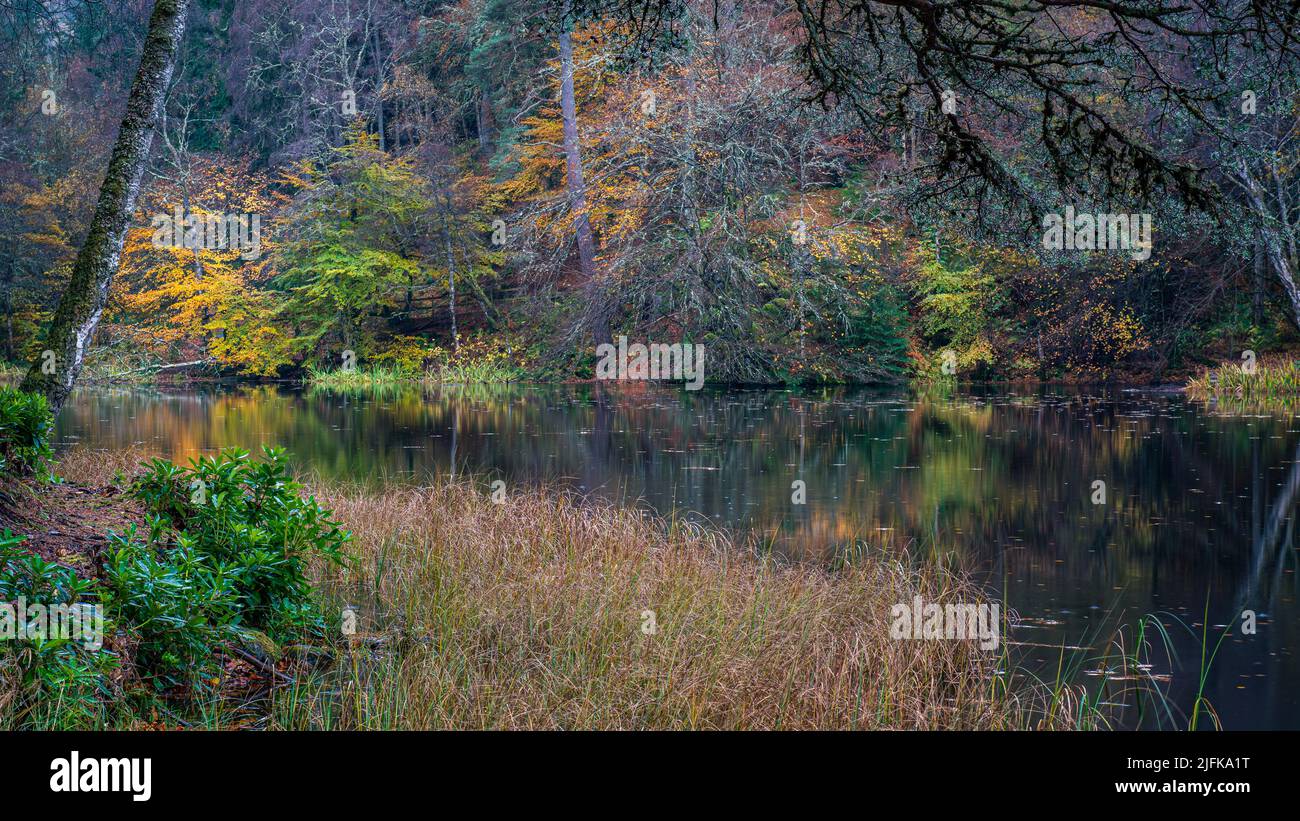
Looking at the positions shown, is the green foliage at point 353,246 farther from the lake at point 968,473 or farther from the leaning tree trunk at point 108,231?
the leaning tree trunk at point 108,231

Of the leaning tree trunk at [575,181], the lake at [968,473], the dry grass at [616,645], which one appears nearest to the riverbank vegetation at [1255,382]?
the lake at [968,473]

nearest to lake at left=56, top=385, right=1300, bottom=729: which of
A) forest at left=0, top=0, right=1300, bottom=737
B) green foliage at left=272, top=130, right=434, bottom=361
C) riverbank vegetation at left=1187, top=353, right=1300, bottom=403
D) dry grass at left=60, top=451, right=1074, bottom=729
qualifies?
forest at left=0, top=0, right=1300, bottom=737

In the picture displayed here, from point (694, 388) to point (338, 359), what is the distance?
43.3 ft

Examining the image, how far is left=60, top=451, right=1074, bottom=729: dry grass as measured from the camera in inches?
194

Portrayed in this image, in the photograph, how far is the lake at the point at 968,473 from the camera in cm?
812

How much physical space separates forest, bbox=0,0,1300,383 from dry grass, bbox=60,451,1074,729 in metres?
15.8

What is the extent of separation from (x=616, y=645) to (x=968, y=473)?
10.0 metres

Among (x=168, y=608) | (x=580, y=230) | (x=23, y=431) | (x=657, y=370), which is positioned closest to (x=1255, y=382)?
(x=657, y=370)

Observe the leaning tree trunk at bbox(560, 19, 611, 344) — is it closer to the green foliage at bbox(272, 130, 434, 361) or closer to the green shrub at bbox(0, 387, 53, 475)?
the green foliage at bbox(272, 130, 434, 361)

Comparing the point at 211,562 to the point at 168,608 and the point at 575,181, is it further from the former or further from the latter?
the point at 575,181

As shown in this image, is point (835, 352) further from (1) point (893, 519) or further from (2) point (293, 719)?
(2) point (293, 719)

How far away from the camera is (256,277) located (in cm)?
3503

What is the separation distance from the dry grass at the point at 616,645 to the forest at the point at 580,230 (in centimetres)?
1584
